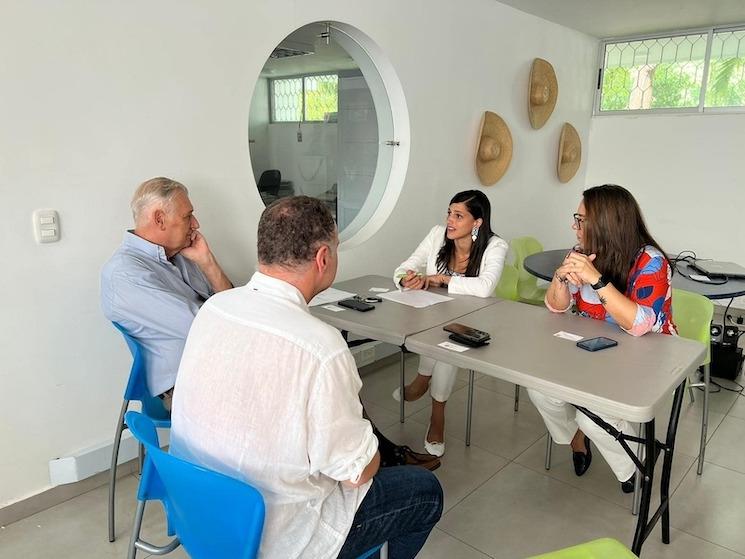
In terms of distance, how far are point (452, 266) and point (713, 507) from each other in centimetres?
150

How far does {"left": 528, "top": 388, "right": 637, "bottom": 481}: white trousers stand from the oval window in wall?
5.07ft

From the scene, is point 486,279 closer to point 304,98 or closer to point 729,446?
point 729,446

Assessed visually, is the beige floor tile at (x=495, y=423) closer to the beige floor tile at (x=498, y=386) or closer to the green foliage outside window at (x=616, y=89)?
the beige floor tile at (x=498, y=386)

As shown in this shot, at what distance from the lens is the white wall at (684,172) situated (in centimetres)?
494

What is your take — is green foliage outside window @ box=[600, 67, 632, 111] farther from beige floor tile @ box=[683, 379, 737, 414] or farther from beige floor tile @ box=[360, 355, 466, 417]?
beige floor tile @ box=[360, 355, 466, 417]

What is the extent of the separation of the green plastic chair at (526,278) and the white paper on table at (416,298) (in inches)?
44.3

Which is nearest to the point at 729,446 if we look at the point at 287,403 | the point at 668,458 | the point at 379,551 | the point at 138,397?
the point at 668,458

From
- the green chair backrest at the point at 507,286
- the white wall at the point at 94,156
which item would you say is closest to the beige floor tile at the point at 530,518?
the green chair backrest at the point at 507,286

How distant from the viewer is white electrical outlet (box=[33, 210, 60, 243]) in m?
2.02

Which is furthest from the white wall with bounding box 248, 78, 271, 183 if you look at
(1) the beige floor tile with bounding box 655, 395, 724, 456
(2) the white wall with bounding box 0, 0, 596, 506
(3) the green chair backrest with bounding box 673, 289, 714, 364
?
(1) the beige floor tile with bounding box 655, 395, 724, 456

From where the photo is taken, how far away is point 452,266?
2.88 metres

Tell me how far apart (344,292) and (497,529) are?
1152mm

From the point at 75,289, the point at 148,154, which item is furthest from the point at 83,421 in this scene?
the point at 148,154

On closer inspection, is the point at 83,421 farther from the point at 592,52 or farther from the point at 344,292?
the point at 592,52
